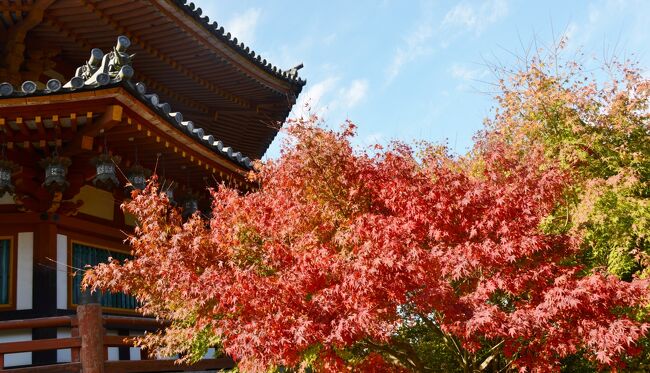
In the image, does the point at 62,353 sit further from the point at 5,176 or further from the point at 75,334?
the point at 5,176

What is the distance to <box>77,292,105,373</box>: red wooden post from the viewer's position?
20.2 ft

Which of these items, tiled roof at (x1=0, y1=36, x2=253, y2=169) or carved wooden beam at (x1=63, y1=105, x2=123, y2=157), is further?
carved wooden beam at (x1=63, y1=105, x2=123, y2=157)

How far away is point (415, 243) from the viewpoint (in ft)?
19.7

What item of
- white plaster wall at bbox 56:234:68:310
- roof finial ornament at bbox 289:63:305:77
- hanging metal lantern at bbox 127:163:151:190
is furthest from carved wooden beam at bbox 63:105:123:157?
roof finial ornament at bbox 289:63:305:77

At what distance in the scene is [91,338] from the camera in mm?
6230

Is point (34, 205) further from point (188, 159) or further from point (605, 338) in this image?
point (605, 338)

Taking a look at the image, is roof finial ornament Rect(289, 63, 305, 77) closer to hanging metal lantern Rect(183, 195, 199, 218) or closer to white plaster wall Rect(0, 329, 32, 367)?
hanging metal lantern Rect(183, 195, 199, 218)

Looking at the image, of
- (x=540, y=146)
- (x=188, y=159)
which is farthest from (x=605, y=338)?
(x=188, y=159)

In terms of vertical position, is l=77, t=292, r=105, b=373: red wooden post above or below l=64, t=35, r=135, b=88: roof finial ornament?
below

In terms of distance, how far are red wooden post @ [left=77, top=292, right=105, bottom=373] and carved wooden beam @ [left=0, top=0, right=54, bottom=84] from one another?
12.5 feet

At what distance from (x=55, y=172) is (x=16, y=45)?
2.08 meters

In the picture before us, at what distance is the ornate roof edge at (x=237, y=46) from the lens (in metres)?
8.89

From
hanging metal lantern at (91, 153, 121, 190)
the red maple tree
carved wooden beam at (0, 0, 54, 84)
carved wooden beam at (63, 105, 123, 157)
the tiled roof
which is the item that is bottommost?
the red maple tree

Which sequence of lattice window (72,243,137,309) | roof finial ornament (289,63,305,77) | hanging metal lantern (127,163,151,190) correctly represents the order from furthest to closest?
roof finial ornament (289,63,305,77) < lattice window (72,243,137,309) < hanging metal lantern (127,163,151,190)
